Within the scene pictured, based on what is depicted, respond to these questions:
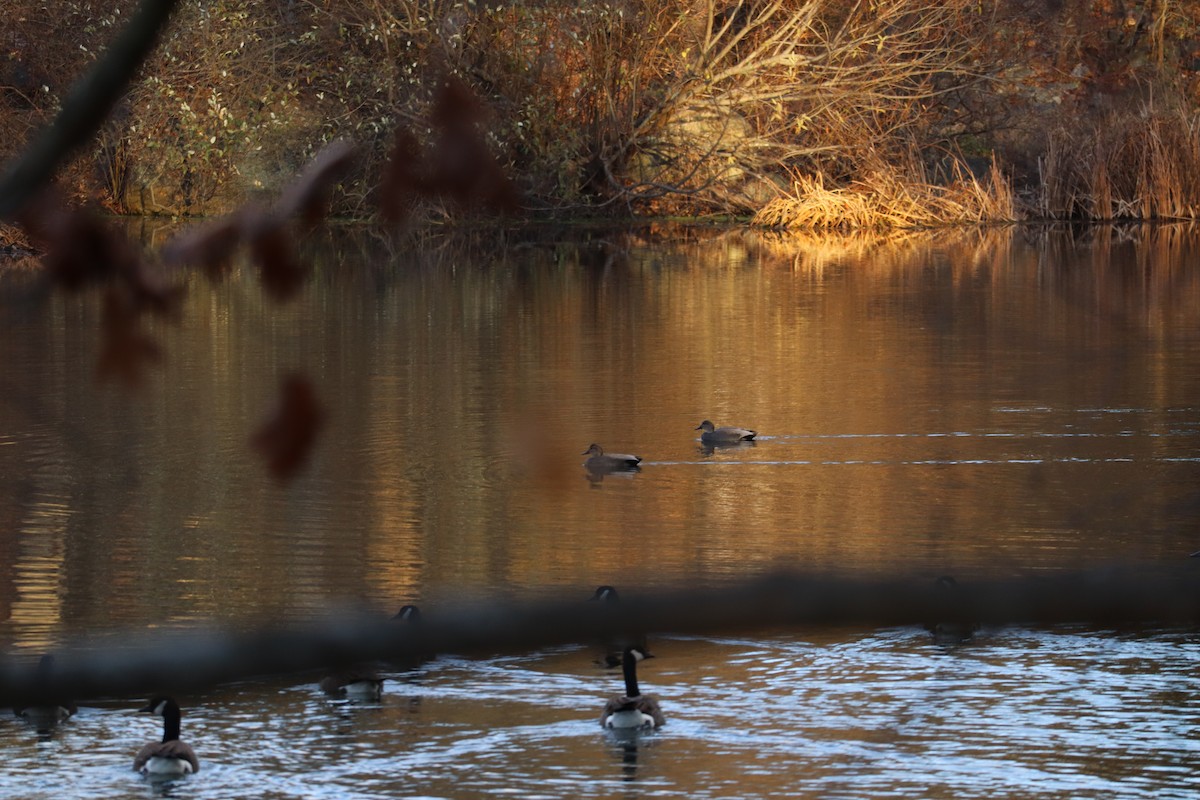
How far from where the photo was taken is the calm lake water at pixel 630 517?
19.7 ft

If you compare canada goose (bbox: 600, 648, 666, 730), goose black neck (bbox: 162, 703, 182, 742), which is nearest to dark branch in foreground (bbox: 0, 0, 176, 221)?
goose black neck (bbox: 162, 703, 182, 742)

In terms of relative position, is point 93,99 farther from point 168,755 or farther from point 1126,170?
point 1126,170

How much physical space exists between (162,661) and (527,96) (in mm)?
30368

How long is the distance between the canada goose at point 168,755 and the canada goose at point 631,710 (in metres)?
1.26

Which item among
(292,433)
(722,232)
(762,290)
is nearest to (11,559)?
(292,433)

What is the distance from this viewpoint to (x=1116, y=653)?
7012mm

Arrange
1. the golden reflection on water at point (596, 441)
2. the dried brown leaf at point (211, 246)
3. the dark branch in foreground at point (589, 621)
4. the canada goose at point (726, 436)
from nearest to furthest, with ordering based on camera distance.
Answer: the dark branch in foreground at point (589, 621)
the dried brown leaf at point (211, 246)
the golden reflection on water at point (596, 441)
the canada goose at point (726, 436)

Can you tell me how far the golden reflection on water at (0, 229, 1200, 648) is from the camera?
820 centimetres

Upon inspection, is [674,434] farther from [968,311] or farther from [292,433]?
[292,433]

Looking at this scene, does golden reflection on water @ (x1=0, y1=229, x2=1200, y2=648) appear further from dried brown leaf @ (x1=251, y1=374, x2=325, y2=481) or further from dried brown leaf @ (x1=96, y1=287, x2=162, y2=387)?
dried brown leaf @ (x1=96, y1=287, x2=162, y2=387)

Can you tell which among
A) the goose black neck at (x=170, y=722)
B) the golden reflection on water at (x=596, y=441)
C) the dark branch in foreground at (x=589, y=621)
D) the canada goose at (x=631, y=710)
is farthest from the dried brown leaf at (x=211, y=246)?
the canada goose at (x=631, y=710)

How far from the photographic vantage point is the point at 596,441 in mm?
11414

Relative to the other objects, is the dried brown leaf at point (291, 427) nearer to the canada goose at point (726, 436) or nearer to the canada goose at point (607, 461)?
the canada goose at point (607, 461)

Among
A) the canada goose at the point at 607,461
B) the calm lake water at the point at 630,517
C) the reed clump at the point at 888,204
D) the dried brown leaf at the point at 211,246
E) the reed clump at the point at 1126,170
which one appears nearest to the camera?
the dried brown leaf at the point at 211,246
